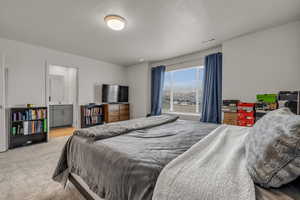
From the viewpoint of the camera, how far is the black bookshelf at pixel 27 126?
294cm

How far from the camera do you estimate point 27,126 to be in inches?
120

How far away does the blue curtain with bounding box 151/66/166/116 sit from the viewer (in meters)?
4.55

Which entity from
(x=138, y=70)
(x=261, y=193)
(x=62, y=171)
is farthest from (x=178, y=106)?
(x=261, y=193)

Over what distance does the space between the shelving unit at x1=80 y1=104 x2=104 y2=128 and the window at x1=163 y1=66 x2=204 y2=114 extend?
2.41 m

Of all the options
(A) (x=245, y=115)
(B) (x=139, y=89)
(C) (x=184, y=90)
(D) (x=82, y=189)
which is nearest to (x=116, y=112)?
(B) (x=139, y=89)

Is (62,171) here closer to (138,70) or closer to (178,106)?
(178,106)

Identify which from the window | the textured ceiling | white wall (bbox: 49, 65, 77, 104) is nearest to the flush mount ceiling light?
the textured ceiling

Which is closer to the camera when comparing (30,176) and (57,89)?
(30,176)

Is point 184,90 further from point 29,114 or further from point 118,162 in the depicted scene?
point 29,114

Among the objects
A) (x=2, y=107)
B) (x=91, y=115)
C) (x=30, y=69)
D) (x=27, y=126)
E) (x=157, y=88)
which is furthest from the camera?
(x=157, y=88)

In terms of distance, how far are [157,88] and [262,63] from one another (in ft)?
9.52

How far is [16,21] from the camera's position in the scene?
7.47 feet

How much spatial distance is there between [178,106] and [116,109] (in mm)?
2331

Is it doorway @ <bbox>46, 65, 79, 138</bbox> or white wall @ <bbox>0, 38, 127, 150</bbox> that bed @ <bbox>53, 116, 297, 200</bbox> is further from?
doorway @ <bbox>46, 65, 79, 138</bbox>
